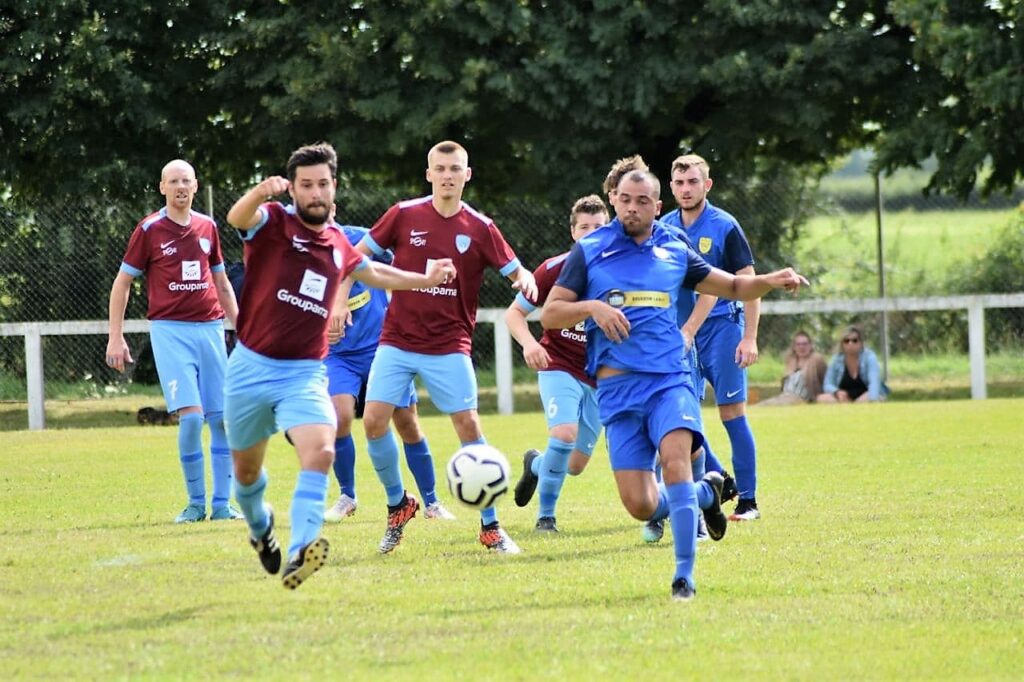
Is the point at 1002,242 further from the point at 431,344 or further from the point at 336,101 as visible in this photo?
the point at 431,344

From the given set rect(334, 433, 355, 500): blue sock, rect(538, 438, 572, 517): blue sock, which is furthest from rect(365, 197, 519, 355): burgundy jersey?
rect(334, 433, 355, 500): blue sock

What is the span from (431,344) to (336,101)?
40.4 ft

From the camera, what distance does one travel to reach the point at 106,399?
68.2ft

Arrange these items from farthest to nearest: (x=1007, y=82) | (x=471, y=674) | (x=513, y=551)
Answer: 1. (x=1007, y=82)
2. (x=513, y=551)
3. (x=471, y=674)

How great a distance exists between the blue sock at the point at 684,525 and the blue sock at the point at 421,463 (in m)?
2.96

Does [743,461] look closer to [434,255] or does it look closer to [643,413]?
[434,255]

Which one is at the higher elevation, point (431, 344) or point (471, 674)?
point (431, 344)

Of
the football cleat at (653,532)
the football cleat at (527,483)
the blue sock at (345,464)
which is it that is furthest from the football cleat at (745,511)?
the blue sock at (345,464)

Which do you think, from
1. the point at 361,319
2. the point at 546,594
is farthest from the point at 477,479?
the point at 361,319

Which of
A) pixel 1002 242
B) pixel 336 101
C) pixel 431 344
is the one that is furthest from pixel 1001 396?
pixel 431 344

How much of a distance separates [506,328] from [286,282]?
45.3 ft

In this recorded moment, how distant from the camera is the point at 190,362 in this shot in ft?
35.0

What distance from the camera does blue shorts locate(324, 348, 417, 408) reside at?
10.6m

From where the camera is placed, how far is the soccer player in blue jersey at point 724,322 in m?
9.77
